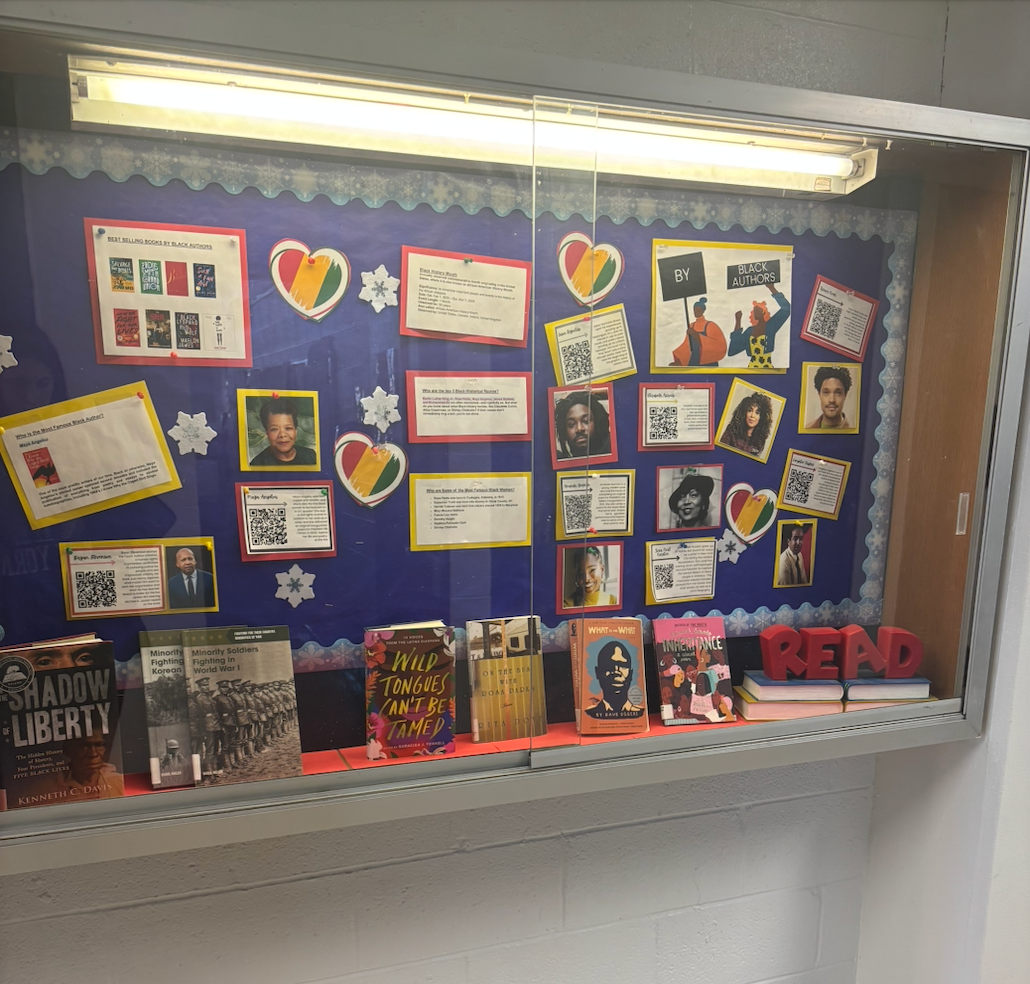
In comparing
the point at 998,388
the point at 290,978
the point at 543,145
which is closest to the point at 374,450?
the point at 543,145

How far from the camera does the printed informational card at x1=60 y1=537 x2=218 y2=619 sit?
3.73ft

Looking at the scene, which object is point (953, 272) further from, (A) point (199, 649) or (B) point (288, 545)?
(A) point (199, 649)

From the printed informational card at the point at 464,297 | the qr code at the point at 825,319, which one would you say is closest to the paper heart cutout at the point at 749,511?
the qr code at the point at 825,319

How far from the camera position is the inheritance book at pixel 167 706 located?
114cm

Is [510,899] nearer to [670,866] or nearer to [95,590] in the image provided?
[670,866]

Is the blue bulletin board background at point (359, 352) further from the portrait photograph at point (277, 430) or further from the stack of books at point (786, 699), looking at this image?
the stack of books at point (786, 699)

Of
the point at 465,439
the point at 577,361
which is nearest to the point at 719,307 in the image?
the point at 577,361

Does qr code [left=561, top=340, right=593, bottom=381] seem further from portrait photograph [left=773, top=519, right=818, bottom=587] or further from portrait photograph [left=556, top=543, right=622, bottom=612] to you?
portrait photograph [left=773, top=519, right=818, bottom=587]

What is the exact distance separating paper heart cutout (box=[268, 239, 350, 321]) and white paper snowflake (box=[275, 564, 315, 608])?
426 millimetres

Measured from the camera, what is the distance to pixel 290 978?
55.7 inches

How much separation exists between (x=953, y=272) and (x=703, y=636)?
87 cm

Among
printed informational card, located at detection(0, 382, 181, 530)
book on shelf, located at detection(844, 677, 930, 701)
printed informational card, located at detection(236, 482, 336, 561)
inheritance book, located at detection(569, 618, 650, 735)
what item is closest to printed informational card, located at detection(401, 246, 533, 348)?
printed informational card, located at detection(236, 482, 336, 561)

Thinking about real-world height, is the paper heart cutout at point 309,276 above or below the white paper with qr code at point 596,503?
above

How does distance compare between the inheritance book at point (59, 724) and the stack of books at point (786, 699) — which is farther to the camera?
the stack of books at point (786, 699)
